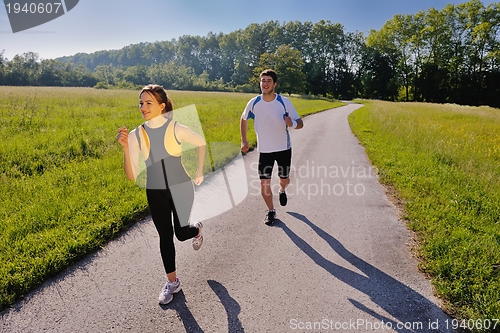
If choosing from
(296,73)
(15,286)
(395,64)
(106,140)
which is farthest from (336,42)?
(15,286)

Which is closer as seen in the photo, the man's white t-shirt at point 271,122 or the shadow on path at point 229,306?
the shadow on path at point 229,306

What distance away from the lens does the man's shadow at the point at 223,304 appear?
2334 mm

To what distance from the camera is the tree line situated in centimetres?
5391

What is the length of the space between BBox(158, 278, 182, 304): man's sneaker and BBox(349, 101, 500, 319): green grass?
2.62 m

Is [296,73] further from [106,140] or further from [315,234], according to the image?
[315,234]

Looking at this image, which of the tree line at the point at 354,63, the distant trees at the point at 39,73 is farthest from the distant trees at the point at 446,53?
the distant trees at the point at 39,73

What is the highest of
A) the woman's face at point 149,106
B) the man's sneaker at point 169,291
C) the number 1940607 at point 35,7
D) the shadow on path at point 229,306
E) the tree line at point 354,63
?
the tree line at point 354,63

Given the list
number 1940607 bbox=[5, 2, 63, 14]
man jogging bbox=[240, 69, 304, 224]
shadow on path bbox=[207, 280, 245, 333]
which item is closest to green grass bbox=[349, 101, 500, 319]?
shadow on path bbox=[207, 280, 245, 333]

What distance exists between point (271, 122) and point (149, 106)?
77.7 inches

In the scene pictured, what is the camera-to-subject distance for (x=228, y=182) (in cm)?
603

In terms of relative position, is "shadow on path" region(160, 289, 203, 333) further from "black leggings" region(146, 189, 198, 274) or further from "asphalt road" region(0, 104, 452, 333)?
"black leggings" region(146, 189, 198, 274)

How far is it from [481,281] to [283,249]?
2114 millimetres

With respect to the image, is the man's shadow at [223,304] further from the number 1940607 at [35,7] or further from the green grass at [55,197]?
the number 1940607 at [35,7]

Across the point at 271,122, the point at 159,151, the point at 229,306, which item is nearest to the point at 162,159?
the point at 159,151
